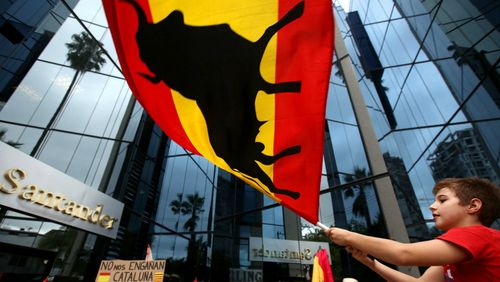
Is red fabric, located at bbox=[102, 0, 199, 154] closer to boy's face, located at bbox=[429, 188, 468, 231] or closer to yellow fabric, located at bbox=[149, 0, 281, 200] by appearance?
yellow fabric, located at bbox=[149, 0, 281, 200]

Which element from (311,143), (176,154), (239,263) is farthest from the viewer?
(176,154)

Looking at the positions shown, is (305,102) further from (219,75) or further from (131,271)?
(131,271)

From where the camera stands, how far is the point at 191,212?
1595cm

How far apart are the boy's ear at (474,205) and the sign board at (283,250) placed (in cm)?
780

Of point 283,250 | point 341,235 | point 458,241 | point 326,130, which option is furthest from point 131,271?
point 326,130

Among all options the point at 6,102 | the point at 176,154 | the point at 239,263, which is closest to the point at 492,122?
the point at 239,263

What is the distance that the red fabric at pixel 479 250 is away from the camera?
1090 mm

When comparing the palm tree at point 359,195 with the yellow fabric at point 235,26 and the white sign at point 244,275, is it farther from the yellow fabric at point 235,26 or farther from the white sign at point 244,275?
the yellow fabric at point 235,26

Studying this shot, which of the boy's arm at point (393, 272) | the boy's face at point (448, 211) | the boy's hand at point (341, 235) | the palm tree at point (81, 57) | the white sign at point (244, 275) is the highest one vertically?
the palm tree at point (81, 57)

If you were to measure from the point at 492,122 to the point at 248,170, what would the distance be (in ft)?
12.8

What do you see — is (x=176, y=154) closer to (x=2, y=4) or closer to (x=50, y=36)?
(x=50, y=36)

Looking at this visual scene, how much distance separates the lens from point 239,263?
34.0 feet

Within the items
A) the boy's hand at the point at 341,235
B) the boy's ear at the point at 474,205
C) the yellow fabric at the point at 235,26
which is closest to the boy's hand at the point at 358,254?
the boy's hand at the point at 341,235

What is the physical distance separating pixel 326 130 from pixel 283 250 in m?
4.64
